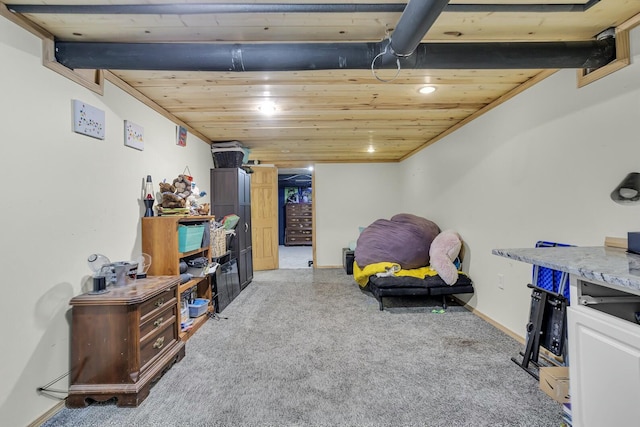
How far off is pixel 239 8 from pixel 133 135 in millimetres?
1463

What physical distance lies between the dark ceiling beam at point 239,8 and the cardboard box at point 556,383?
1.93 m

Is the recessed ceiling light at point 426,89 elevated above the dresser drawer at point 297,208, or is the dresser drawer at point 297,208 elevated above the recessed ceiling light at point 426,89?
the recessed ceiling light at point 426,89

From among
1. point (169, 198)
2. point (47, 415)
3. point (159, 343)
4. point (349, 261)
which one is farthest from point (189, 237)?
point (349, 261)

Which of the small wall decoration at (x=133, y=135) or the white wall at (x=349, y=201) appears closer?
the small wall decoration at (x=133, y=135)

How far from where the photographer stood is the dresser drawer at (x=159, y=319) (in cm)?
171

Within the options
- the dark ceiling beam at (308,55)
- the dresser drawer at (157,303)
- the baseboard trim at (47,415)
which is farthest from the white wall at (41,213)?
the dresser drawer at (157,303)

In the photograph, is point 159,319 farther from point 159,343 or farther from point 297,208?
point 297,208

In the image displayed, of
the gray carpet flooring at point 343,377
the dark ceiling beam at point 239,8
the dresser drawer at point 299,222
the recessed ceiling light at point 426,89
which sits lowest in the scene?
the gray carpet flooring at point 343,377

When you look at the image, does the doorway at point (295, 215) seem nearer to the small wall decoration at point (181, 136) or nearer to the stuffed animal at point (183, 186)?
the small wall decoration at point (181, 136)

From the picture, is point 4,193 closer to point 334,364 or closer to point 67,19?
point 67,19

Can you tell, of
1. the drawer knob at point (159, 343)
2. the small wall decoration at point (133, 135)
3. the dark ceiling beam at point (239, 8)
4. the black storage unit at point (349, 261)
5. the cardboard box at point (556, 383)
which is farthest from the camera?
the black storage unit at point (349, 261)

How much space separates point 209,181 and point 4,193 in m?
2.53

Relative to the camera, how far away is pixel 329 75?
206 centimetres

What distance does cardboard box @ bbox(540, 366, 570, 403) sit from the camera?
148 centimetres
